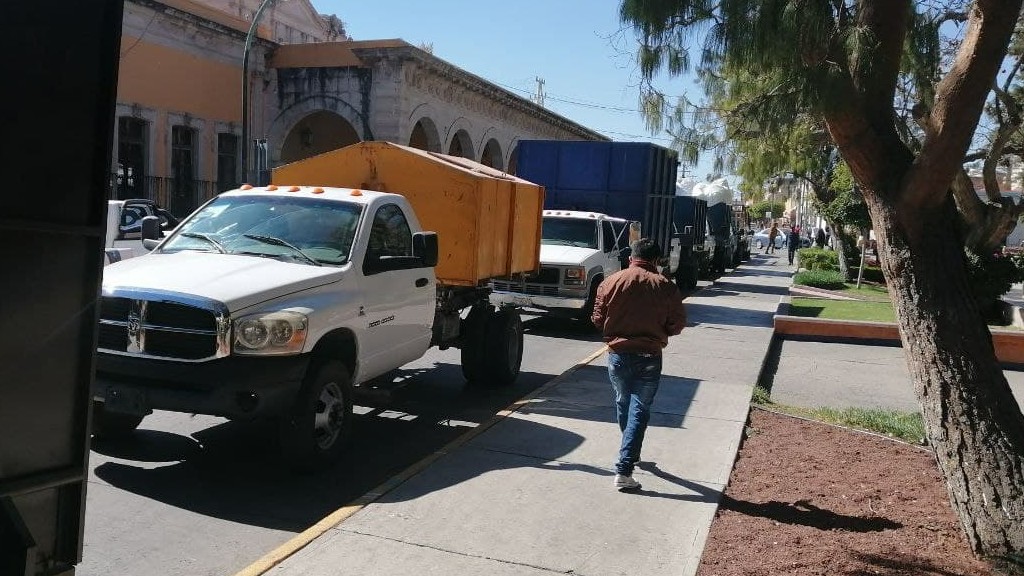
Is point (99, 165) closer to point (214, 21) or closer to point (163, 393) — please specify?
point (163, 393)

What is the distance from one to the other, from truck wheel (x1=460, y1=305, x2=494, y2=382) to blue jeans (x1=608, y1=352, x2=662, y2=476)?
10.6ft

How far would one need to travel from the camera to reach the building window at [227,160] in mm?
26219

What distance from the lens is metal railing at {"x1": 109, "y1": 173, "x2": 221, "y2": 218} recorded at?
23.0 metres

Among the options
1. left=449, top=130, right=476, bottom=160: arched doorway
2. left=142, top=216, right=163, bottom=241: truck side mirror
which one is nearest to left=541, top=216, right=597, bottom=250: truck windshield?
left=142, top=216, right=163, bottom=241: truck side mirror

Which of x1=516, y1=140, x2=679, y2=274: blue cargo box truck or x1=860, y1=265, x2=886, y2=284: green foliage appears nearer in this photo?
x1=516, y1=140, x2=679, y2=274: blue cargo box truck

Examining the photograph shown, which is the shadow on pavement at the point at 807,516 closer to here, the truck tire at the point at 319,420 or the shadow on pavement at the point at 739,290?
the truck tire at the point at 319,420

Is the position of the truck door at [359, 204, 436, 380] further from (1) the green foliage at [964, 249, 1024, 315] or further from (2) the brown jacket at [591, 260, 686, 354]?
(1) the green foliage at [964, 249, 1024, 315]

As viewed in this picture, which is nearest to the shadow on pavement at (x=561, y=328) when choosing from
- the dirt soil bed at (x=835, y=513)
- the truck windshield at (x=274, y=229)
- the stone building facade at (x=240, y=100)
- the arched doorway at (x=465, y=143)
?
the dirt soil bed at (x=835, y=513)

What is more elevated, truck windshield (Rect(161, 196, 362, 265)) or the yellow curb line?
truck windshield (Rect(161, 196, 362, 265))

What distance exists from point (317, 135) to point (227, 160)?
3.91 meters

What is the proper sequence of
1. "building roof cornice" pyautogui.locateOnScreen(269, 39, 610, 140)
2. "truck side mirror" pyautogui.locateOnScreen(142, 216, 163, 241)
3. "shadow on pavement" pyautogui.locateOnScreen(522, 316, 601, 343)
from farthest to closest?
"building roof cornice" pyautogui.locateOnScreen(269, 39, 610, 140) < "shadow on pavement" pyautogui.locateOnScreen(522, 316, 601, 343) < "truck side mirror" pyautogui.locateOnScreen(142, 216, 163, 241)

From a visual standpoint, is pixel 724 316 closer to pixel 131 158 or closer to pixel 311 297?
pixel 311 297

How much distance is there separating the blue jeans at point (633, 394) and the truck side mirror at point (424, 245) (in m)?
2.05

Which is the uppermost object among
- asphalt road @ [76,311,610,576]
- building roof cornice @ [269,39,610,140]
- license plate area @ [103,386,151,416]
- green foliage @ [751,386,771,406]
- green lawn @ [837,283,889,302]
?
building roof cornice @ [269,39,610,140]
